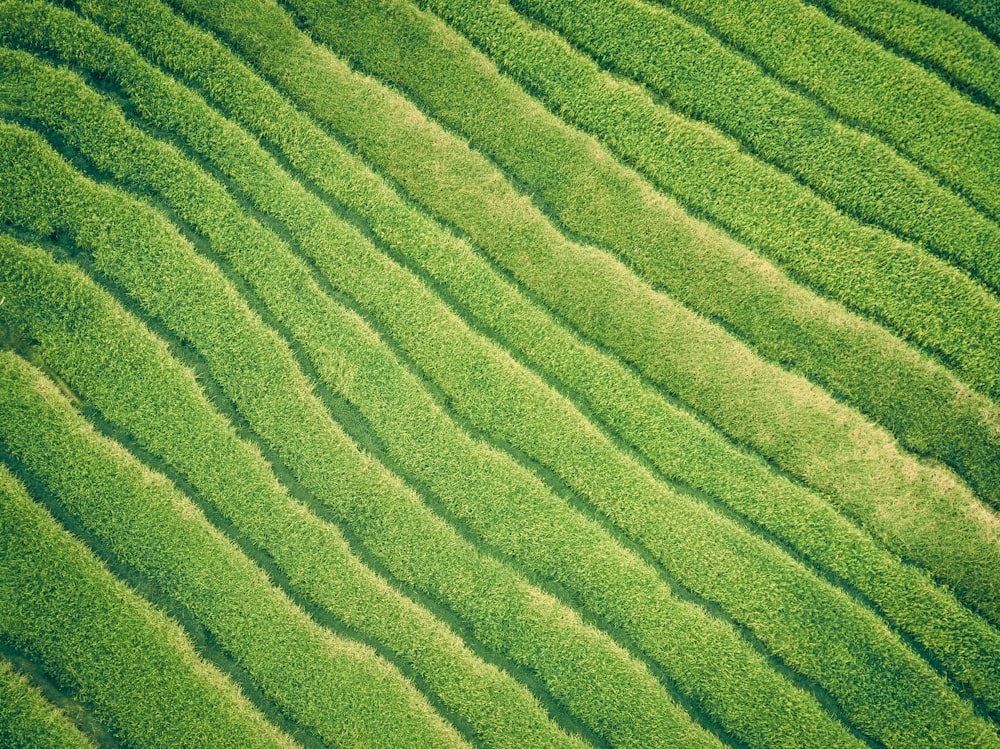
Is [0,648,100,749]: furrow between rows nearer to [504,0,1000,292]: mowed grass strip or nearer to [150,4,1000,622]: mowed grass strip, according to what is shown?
[150,4,1000,622]: mowed grass strip

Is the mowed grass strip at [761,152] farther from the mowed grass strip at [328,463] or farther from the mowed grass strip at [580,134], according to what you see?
the mowed grass strip at [328,463]

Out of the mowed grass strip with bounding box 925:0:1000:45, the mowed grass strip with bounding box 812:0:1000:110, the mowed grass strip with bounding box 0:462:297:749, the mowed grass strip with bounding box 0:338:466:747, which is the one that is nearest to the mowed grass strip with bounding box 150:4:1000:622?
the mowed grass strip with bounding box 812:0:1000:110

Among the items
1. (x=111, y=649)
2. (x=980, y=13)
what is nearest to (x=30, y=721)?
(x=111, y=649)

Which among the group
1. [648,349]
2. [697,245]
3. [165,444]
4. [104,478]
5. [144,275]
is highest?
[697,245]

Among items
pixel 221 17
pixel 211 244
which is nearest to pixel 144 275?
pixel 211 244

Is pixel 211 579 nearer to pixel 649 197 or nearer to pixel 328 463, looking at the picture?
pixel 328 463

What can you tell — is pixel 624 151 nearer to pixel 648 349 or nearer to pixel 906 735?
pixel 648 349
